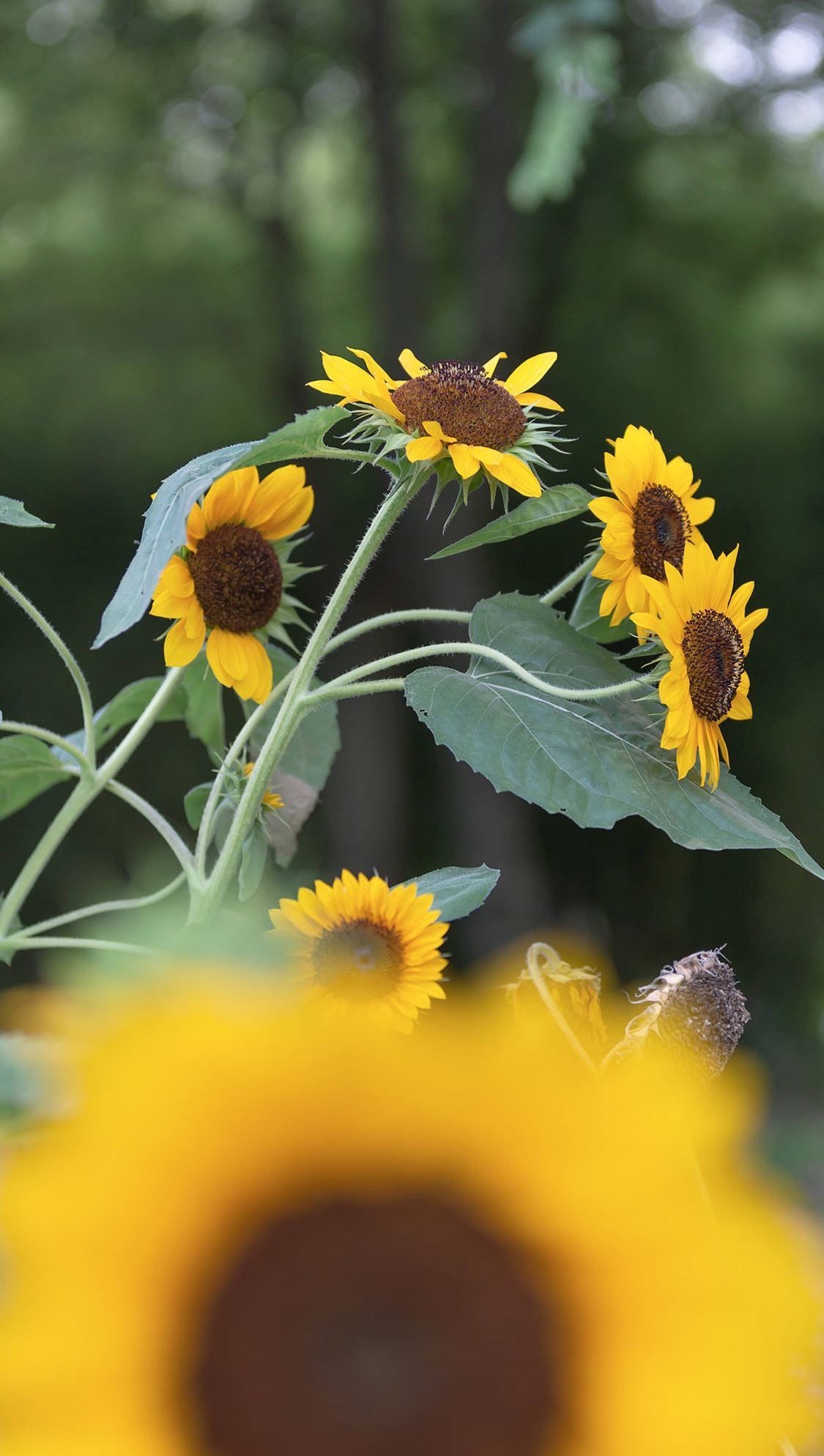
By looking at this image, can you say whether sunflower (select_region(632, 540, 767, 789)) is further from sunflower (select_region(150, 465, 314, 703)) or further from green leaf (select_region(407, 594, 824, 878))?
sunflower (select_region(150, 465, 314, 703))

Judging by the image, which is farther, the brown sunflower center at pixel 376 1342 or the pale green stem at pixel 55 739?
the pale green stem at pixel 55 739

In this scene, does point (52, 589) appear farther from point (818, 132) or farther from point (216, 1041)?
point (216, 1041)

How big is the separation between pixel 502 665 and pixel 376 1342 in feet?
0.82

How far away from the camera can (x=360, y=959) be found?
0.85 feet

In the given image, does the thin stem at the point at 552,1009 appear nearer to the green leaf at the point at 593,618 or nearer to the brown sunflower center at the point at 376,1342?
the brown sunflower center at the point at 376,1342

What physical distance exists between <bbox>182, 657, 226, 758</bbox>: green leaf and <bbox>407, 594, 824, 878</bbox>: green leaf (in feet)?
0.35

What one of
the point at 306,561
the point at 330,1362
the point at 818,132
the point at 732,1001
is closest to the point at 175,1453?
the point at 330,1362

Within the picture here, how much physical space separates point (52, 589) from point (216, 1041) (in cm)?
191

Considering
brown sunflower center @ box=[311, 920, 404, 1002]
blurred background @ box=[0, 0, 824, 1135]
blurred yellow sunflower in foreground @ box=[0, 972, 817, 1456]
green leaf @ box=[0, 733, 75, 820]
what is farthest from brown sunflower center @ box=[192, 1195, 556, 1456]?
blurred background @ box=[0, 0, 824, 1135]

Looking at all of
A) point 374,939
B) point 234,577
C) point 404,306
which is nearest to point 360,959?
point 374,939

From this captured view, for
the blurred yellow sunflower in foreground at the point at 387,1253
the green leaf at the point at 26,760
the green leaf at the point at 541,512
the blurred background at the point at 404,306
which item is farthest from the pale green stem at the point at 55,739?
the blurred background at the point at 404,306

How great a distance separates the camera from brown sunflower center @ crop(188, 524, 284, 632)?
1.02ft

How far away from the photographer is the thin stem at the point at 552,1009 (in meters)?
Result: 0.14

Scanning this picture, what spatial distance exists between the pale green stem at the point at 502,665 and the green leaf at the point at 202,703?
98 mm
